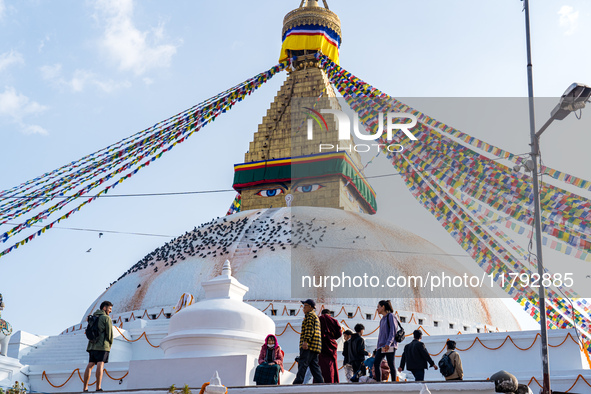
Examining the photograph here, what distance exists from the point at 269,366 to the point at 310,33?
800 inches

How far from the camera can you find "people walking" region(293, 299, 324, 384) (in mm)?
7434

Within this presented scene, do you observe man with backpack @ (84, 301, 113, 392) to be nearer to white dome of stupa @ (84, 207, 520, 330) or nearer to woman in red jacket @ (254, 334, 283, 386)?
woman in red jacket @ (254, 334, 283, 386)

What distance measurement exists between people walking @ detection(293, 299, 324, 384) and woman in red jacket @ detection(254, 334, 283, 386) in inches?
9.0

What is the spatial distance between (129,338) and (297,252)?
436 cm

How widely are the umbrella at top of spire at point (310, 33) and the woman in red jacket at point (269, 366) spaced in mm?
19689

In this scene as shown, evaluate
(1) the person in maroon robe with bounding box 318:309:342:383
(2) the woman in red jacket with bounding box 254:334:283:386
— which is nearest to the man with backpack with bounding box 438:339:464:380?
(1) the person in maroon robe with bounding box 318:309:342:383

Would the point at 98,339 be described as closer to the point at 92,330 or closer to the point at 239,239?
the point at 92,330

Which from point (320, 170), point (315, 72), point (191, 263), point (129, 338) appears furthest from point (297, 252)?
point (315, 72)

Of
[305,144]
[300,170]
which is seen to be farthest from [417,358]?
[305,144]

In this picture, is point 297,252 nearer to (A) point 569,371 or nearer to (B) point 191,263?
(B) point 191,263

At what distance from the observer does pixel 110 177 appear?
16.1 meters

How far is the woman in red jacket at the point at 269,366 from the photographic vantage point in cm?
736

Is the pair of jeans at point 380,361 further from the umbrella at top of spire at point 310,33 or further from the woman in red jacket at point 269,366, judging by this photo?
the umbrella at top of spire at point 310,33

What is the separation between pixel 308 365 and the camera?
7.48 m
